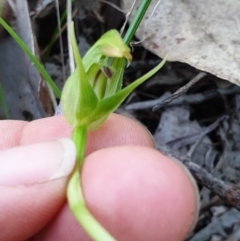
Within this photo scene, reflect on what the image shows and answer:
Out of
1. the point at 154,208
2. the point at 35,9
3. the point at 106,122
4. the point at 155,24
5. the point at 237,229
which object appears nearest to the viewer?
the point at 154,208

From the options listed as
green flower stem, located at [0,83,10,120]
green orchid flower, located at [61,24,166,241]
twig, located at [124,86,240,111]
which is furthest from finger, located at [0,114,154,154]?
twig, located at [124,86,240,111]

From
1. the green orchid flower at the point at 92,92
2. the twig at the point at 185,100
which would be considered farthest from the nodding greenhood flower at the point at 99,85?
the twig at the point at 185,100

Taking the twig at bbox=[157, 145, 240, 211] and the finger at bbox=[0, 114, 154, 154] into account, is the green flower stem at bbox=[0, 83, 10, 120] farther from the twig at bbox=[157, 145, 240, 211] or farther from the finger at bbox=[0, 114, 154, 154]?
the twig at bbox=[157, 145, 240, 211]

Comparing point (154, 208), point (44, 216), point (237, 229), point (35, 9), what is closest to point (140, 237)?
point (154, 208)

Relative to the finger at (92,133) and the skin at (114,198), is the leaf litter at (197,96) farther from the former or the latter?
the skin at (114,198)

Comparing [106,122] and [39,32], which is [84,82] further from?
[39,32]
